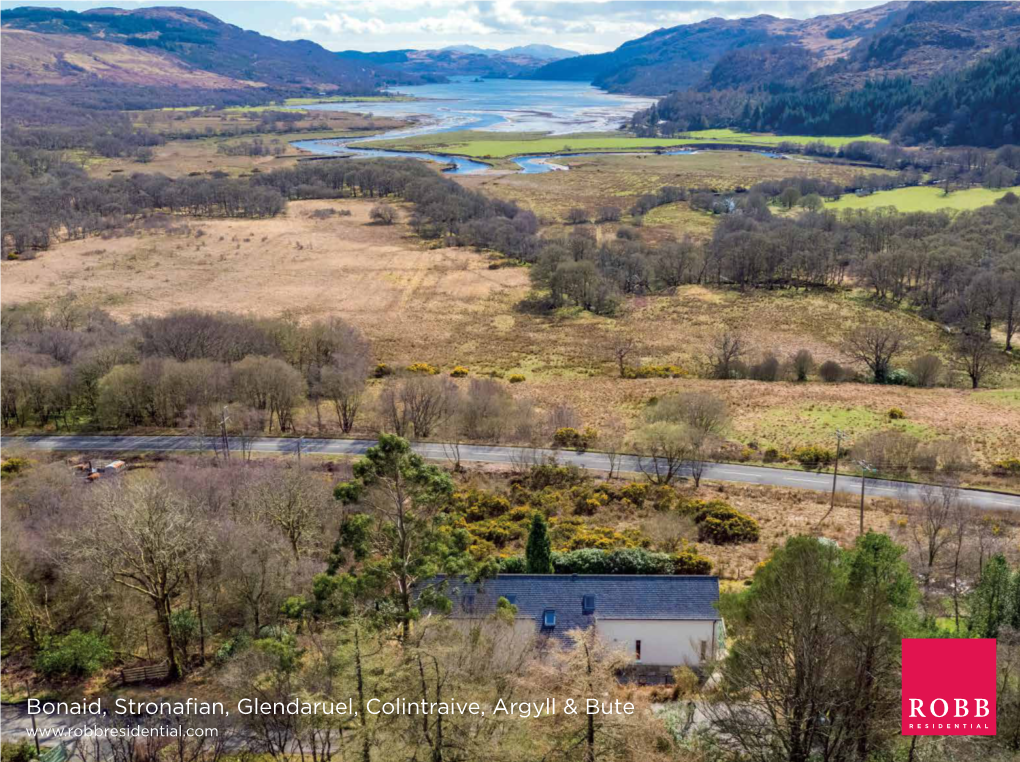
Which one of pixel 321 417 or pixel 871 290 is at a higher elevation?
pixel 871 290

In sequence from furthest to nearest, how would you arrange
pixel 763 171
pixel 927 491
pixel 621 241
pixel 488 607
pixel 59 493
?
pixel 763 171, pixel 621 241, pixel 927 491, pixel 59 493, pixel 488 607

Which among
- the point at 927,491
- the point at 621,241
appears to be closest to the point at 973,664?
the point at 927,491

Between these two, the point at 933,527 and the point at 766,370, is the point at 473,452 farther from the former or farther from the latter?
the point at 766,370

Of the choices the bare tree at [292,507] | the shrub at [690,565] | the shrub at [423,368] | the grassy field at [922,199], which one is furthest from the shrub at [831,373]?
the grassy field at [922,199]

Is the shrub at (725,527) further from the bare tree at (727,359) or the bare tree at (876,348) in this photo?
the bare tree at (876,348)

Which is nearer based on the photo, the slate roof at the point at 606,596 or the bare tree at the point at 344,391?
the slate roof at the point at 606,596

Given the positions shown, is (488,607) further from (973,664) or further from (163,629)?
(973,664)
